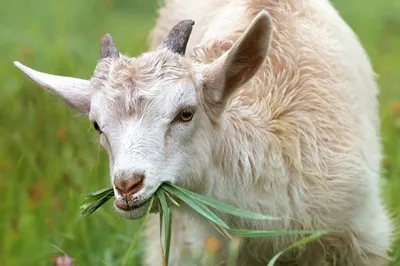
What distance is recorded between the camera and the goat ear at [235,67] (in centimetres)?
586

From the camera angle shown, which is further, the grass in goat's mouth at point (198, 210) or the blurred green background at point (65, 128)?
the blurred green background at point (65, 128)

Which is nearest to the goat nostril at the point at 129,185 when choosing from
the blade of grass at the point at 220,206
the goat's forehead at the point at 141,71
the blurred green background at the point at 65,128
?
the blade of grass at the point at 220,206

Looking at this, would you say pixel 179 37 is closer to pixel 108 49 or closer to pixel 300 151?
pixel 108 49

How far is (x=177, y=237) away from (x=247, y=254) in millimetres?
465

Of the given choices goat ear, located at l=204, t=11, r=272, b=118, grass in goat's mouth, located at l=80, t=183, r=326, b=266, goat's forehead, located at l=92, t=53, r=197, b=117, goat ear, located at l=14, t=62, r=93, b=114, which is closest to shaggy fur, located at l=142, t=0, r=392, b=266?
goat ear, located at l=204, t=11, r=272, b=118

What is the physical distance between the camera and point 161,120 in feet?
18.6

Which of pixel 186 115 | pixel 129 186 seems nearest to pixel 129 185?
pixel 129 186

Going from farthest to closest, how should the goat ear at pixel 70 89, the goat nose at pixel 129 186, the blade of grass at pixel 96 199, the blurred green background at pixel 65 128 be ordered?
the blurred green background at pixel 65 128 → the goat ear at pixel 70 89 → the blade of grass at pixel 96 199 → the goat nose at pixel 129 186

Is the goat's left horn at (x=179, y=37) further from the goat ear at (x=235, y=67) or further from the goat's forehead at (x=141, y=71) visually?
the goat ear at (x=235, y=67)

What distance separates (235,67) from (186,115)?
0.35 metres

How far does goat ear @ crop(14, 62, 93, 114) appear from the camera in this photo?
6207mm

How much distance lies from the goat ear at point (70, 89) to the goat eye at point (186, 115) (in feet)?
1.90

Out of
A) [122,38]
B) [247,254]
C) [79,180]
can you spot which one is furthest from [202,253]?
[122,38]

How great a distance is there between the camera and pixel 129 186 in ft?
17.7
